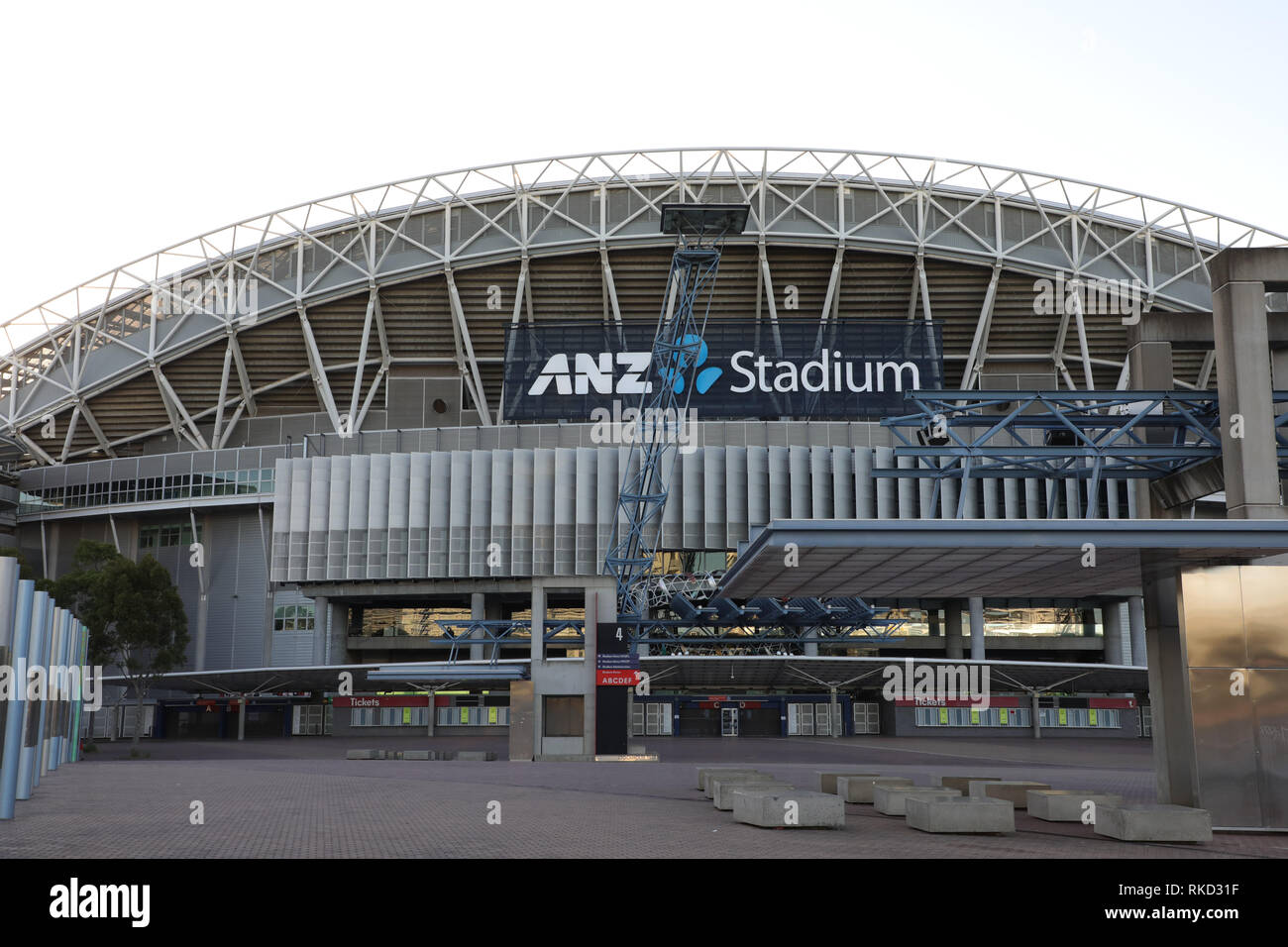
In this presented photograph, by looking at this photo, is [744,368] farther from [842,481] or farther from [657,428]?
[657,428]

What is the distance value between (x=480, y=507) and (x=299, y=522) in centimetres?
1097

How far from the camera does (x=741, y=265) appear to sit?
2926 inches

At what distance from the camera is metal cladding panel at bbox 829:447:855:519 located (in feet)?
222

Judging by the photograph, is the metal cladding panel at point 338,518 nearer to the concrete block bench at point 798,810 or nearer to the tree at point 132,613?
the tree at point 132,613

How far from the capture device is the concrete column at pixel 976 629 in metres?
68.2

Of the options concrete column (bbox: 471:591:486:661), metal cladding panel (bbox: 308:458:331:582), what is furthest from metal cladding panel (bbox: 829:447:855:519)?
metal cladding panel (bbox: 308:458:331:582)

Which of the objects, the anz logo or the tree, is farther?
the anz logo

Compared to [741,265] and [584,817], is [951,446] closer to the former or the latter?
[584,817]

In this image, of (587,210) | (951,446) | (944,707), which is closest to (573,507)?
(587,210)

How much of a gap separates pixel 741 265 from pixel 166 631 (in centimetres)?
3944

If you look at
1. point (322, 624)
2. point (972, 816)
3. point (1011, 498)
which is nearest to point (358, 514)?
point (322, 624)

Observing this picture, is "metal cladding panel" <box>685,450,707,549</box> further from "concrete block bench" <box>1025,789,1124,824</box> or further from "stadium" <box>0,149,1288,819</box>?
"concrete block bench" <box>1025,789,1124,824</box>

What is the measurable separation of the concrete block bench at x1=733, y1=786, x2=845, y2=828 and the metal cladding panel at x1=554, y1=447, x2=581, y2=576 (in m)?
50.1

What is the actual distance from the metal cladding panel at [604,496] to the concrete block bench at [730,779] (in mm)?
43595
